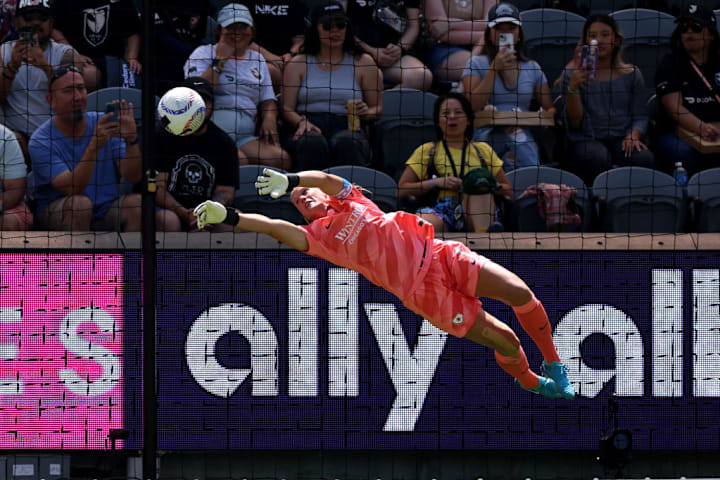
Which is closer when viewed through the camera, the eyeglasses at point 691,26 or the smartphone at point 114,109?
the smartphone at point 114,109

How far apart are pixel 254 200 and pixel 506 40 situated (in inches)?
89.2

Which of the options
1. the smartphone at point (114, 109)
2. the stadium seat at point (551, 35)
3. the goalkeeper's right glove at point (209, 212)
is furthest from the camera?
the stadium seat at point (551, 35)

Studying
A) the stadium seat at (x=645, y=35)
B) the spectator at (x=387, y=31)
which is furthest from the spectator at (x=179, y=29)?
the stadium seat at (x=645, y=35)

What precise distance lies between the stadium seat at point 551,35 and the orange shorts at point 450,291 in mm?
2901

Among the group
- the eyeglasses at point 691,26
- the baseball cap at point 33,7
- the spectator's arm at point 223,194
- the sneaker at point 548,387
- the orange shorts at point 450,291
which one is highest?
the baseball cap at point 33,7

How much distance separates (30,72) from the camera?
702cm

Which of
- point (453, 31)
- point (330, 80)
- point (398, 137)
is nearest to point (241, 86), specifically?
point (330, 80)

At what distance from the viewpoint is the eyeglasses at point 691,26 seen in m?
7.28

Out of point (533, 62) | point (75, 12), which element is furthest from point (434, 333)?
point (75, 12)

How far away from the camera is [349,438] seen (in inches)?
249

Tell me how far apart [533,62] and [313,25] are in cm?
172

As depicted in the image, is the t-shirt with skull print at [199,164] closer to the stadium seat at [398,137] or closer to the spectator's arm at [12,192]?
the spectator's arm at [12,192]

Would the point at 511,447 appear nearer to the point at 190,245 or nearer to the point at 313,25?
the point at 190,245

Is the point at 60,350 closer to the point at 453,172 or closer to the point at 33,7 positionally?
the point at 33,7
